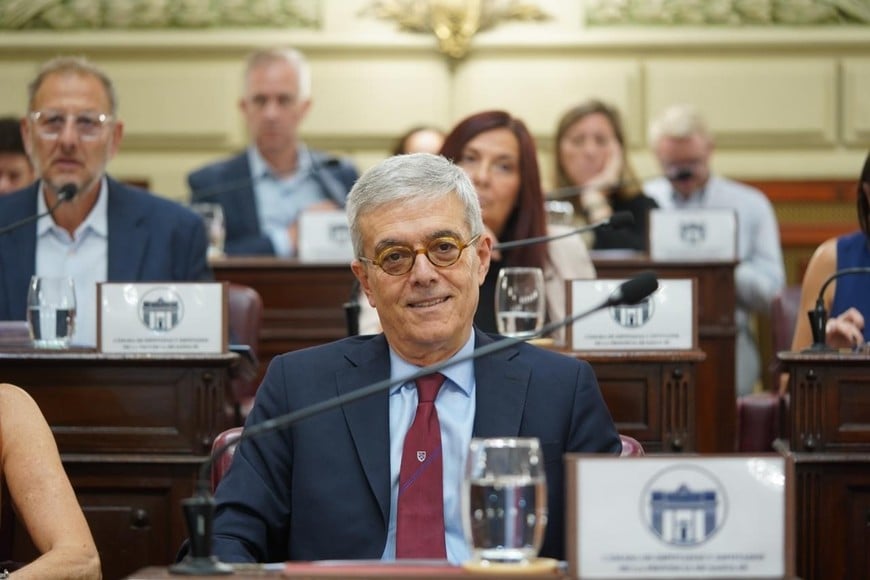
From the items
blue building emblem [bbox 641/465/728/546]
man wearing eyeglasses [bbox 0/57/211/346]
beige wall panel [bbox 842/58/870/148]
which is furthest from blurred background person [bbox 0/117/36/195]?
blue building emblem [bbox 641/465/728/546]

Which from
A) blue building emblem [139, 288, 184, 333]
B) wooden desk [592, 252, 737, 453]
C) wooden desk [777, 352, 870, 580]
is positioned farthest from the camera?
wooden desk [592, 252, 737, 453]

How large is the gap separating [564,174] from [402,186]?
12.2 ft

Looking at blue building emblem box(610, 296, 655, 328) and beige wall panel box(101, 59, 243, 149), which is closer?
blue building emblem box(610, 296, 655, 328)

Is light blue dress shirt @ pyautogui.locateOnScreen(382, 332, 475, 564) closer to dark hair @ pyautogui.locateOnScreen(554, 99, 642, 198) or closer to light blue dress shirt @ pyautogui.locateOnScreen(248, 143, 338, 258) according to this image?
dark hair @ pyautogui.locateOnScreen(554, 99, 642, 198)

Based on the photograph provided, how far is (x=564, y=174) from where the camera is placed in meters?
6.37

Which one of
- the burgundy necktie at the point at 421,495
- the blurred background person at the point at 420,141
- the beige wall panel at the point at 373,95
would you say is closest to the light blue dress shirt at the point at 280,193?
the blurred background person at the point at 420,141

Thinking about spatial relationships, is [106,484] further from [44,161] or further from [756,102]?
[756,102]

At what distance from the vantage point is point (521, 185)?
15.2 feet

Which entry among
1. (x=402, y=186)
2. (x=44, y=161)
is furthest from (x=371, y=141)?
(x=402, y=186)

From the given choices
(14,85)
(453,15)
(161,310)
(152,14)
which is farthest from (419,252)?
(14,85)

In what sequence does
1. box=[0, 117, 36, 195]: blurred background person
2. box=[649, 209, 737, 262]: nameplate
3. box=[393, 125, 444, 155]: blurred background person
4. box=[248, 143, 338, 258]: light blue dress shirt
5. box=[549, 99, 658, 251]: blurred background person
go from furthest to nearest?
box=[248, 143, 338, 258]: light blue dress shirt
box=[393, 125, 444, 155]: blurred background person
box=[549, 99, 658, 251]: blurred background person
box=[0, 117, 36, 195]: blurred background person
box=[649, 209, 737, 262]: nameplate

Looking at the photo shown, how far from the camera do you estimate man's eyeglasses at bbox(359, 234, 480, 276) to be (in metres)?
2.71

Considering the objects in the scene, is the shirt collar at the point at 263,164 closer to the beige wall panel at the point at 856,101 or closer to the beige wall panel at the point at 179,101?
the beige wall panel at the point at 179,101

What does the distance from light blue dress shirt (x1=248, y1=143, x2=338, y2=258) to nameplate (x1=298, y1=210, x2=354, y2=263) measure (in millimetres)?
901
